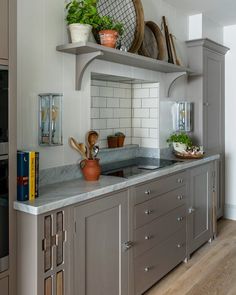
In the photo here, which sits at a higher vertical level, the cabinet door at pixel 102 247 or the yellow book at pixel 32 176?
the yellow book at pixel 32 176

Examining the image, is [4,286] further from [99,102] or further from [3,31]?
[99,102]

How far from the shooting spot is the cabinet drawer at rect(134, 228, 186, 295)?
2.37 meters

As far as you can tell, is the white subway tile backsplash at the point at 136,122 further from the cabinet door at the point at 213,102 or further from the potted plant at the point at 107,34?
the potted plant at the point at 107,34

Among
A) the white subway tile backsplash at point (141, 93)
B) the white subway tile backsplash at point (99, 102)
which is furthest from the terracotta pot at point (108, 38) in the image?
the white subway tile backsplash at point (141, 93)

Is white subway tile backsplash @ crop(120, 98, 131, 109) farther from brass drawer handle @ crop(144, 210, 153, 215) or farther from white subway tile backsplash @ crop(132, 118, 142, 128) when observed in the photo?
brass drawer handle @ crop(144, 210, 153, 215)

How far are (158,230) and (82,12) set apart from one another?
5.32 feet

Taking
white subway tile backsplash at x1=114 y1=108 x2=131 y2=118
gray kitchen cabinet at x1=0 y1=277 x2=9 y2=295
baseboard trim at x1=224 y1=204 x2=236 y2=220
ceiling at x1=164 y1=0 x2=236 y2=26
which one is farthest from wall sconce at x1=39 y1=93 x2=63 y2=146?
baseboard trim at x1=224 y1=204 x2=236 y2=220

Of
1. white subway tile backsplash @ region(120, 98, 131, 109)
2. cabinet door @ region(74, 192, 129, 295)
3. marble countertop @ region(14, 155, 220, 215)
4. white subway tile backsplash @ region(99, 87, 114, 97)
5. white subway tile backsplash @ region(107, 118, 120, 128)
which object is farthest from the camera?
white subway tile backsplash @ region(120, 98, 131, 109)

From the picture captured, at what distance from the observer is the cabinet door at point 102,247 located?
1.85 m

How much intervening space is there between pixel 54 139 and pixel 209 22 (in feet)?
8.95

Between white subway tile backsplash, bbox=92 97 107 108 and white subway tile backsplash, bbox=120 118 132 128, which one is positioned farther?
white subway tile backsplash, bbox=120 118 132 128

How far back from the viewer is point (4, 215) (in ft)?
5.29

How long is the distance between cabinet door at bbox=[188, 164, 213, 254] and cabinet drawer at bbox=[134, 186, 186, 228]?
0.74ft

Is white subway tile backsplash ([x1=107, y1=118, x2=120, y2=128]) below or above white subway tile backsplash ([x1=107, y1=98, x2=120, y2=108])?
A: below
